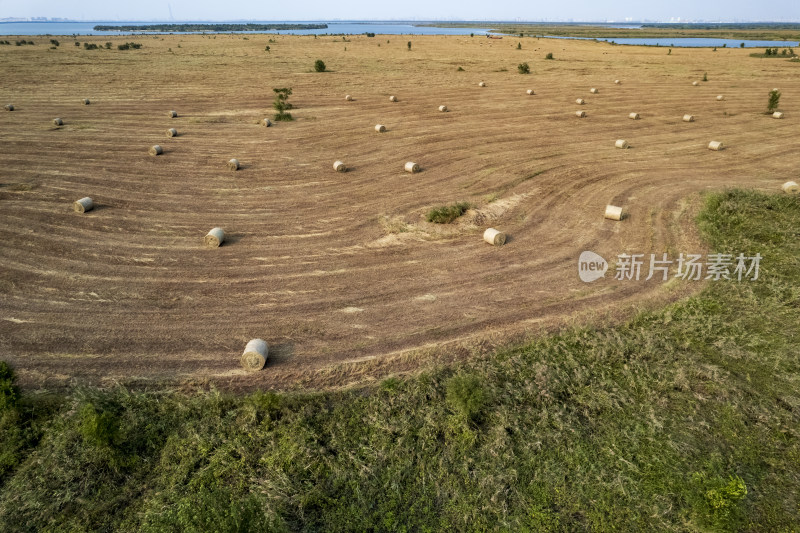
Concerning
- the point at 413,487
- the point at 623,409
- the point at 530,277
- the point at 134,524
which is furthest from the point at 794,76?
the point at 134,524

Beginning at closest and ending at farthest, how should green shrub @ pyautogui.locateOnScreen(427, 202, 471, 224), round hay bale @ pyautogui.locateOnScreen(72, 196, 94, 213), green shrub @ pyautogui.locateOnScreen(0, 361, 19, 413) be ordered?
green shrub @ pyautogui.locateOnScreen(0, 361, 19, 413)
round hay bale @ pyautogui.locateOnScreen(72, 196, 94, 213)
green shrub @ pyautogui.locateOnScreen(427, 202, 471, 224)

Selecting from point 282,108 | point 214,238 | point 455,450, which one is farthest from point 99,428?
point 282,108

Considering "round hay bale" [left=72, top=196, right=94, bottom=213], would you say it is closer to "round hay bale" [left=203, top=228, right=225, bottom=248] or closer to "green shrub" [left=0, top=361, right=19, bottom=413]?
"round hay bale" [left=203, top=228, right=225, bottom=248]

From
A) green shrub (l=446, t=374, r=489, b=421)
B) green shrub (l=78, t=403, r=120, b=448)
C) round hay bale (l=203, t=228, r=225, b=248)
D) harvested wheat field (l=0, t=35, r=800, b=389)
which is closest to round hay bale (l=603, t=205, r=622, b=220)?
harvested wheat field (l=0, t=35, r=800, b=389)

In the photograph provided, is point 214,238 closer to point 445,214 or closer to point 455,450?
point 445,214

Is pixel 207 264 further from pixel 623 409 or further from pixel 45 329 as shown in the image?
pixel 623 409

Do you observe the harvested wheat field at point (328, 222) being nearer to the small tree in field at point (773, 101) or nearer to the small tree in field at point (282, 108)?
the small tree in field at point (282, 108)

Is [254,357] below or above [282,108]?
below
